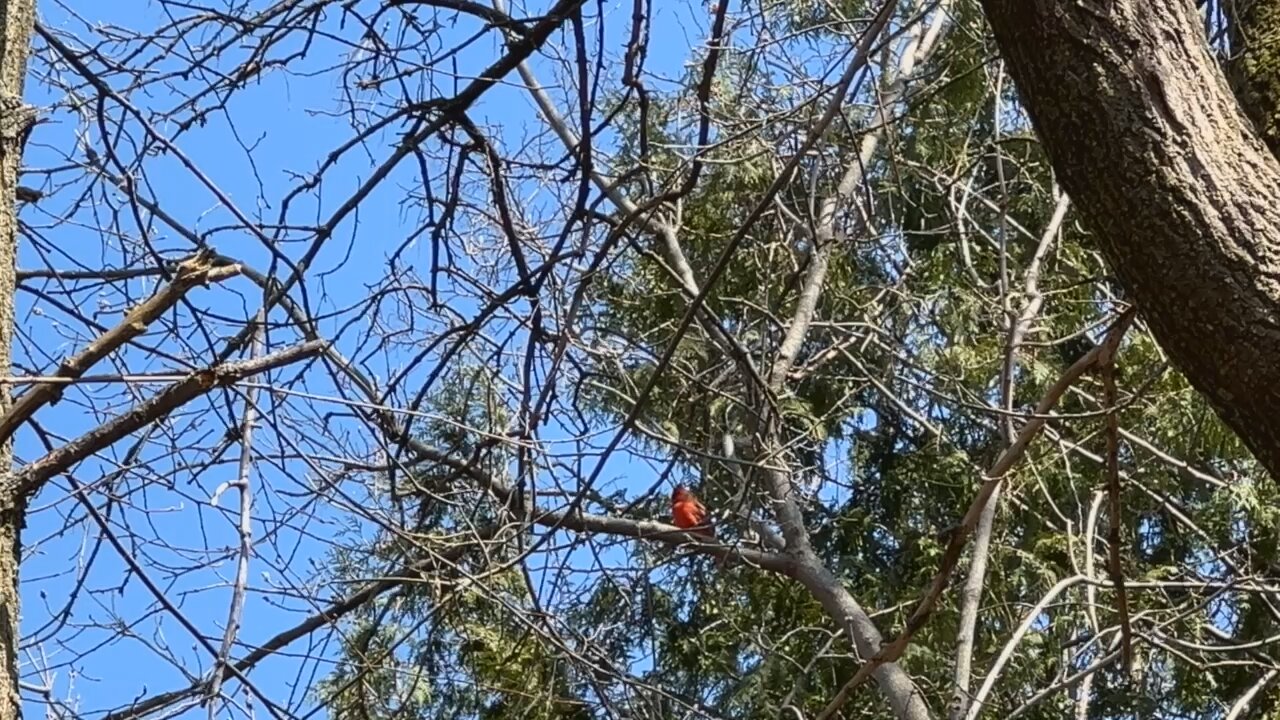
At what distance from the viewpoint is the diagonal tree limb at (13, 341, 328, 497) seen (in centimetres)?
185

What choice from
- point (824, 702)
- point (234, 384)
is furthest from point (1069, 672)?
point (234, 384)

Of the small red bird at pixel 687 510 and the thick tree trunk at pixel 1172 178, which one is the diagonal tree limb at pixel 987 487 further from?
the small red bird at pixel 687 510

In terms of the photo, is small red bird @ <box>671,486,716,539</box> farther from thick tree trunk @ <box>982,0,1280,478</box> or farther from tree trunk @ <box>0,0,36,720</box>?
thick tree trunk @ <box>982,0,1280,478</box>

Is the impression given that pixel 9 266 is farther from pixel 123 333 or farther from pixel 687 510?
pixel 687 510

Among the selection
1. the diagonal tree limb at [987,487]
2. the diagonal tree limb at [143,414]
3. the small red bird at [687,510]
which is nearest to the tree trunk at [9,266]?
the diagonal tree limb at [143,414]

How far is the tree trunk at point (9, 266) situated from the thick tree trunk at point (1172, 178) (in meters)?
1.49

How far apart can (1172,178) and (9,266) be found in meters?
1.68

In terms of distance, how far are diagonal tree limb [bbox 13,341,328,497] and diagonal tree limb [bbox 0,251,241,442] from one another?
7cm

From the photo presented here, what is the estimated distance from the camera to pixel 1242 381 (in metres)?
1.23

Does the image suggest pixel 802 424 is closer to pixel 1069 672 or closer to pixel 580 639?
pixel 1069 672

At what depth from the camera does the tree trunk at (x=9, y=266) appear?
189 centimetres

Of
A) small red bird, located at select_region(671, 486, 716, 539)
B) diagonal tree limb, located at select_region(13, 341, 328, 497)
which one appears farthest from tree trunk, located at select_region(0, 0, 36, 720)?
small red bird, located at select_region(671, 486, 716, 539)

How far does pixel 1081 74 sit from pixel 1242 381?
318 millimetres

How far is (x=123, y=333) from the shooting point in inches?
73.4
